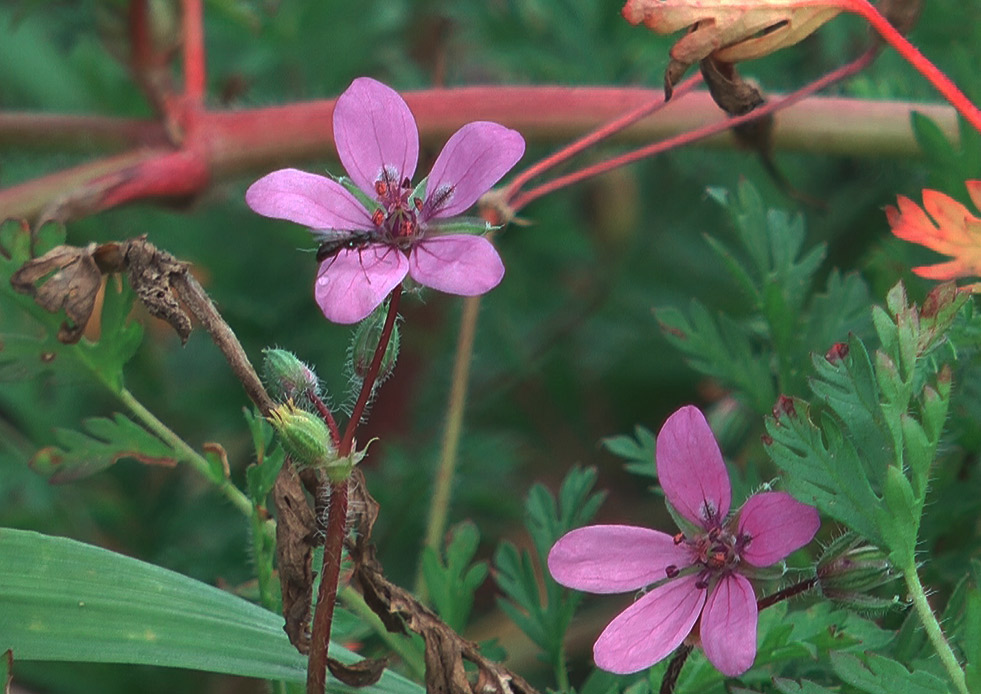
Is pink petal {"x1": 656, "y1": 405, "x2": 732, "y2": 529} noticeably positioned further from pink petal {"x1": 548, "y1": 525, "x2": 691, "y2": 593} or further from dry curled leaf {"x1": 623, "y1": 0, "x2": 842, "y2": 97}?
dry curled leaf {"x1": 623, "y1": 0, "x2": 842, "y2": 97}

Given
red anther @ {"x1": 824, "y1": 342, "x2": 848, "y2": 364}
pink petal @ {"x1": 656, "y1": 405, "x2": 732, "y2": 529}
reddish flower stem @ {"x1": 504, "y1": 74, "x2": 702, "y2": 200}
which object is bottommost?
pink petal @ {"x1": 656, "y1": 405, "x2": 732, "y2": 529}

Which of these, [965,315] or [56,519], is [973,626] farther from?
[56,519]

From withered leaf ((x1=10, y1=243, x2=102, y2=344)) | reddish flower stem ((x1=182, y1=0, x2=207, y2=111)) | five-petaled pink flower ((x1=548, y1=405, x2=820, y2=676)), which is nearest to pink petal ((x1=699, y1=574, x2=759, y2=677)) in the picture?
five-petaled pink flower ((x1=548, y1=405, x2=820, y2=676))

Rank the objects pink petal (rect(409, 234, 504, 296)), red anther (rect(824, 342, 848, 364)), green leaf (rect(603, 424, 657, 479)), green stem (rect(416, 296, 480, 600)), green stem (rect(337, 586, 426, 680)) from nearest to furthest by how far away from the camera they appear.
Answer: pink petal (rect(409, 234, 504, 296))
red anther (rect(824, 342, 848, 364))
green stem (rect(337, 586, 426, 680))
green leaf (rect(603, 424, 657, 479))
green stem (rect(416, 296, 480, 600))

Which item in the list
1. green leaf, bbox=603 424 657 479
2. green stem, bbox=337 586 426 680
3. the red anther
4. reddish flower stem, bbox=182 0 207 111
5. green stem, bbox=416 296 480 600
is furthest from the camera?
reddish flower stem, bbox=182 0 207 111

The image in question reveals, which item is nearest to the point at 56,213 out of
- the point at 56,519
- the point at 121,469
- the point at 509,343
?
the point at 56,519

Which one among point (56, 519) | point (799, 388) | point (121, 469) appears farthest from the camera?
point (121, 469)

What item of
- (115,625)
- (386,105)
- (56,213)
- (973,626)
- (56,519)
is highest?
(56,213)

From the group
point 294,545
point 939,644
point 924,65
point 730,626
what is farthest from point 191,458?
point 924,65
